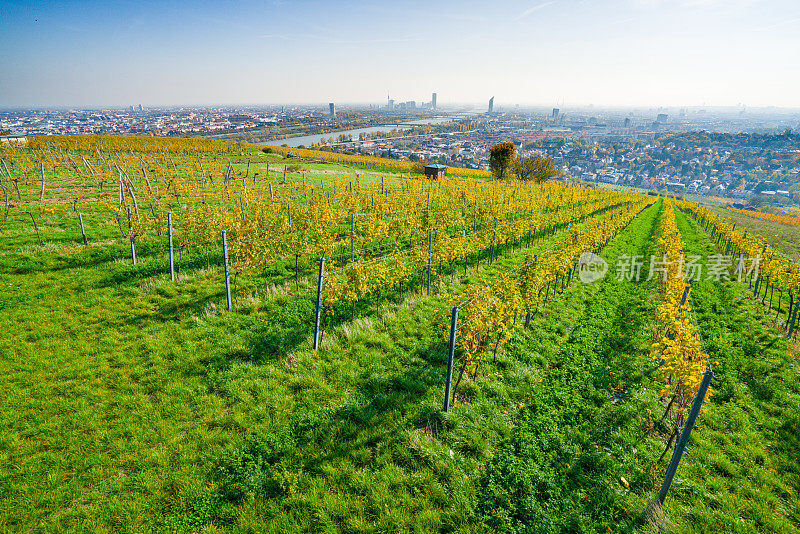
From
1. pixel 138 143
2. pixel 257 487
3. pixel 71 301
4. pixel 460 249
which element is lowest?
pixel 257 487

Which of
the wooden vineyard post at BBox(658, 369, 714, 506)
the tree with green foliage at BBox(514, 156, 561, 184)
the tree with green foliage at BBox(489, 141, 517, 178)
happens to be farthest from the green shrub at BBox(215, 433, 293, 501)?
the tree with green foliage at BBox(514, 156, 561, 184)

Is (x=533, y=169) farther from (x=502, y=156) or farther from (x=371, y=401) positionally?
(x=371, y=401)

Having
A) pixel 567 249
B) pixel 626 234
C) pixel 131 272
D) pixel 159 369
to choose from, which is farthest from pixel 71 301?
pixel 626 234

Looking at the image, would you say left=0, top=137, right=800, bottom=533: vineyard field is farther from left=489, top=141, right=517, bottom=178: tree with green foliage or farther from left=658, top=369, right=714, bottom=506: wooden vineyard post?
left=489, top=141, right=517, bottom=178: tree with green foliage

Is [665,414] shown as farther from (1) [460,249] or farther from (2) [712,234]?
(2) [712,234]

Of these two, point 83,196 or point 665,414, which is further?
point 83,196

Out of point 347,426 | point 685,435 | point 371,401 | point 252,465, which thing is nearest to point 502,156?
point 371,401

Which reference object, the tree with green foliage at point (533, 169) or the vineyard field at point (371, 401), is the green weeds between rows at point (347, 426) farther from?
the tree with green foliage at point (533, 169)
